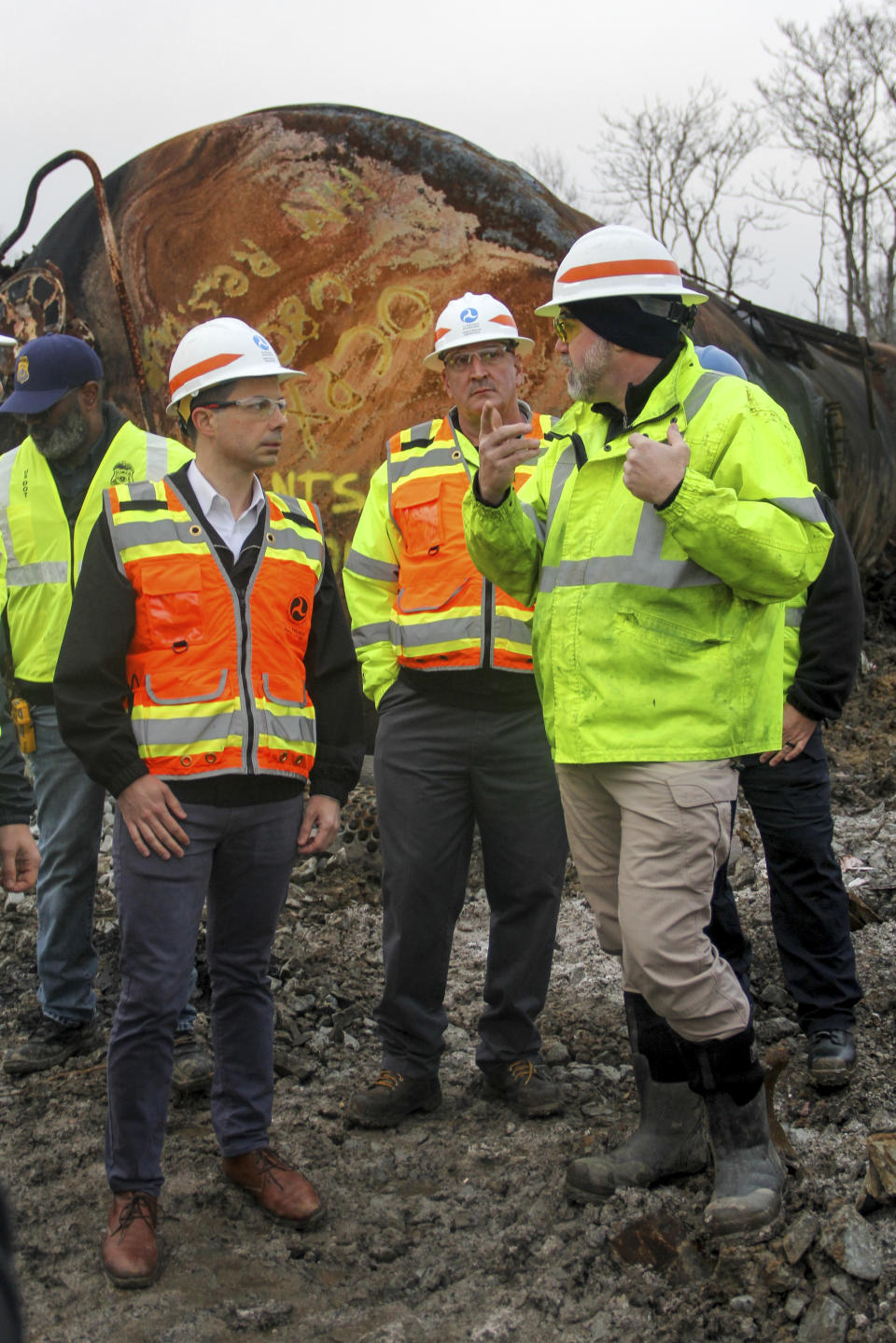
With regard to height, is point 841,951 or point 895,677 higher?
point 841,951

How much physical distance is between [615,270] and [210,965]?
195cm

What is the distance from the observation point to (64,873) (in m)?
4.12

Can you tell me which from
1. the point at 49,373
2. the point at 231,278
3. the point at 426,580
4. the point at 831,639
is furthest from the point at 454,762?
the point at 231,278

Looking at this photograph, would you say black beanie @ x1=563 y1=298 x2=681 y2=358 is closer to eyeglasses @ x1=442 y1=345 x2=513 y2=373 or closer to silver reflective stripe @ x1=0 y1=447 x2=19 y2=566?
eyeglasses @ x1=442 y1=345 x2=513 y2=373

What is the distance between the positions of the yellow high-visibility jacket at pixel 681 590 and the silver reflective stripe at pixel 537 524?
0.16m

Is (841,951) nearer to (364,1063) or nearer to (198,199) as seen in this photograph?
(364,1063)

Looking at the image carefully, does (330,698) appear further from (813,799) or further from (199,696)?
(813,799)

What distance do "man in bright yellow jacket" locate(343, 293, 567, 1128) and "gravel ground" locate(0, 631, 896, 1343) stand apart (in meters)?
0.23

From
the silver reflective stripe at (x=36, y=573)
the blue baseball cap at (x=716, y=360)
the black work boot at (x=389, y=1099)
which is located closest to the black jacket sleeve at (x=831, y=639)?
the blue baseball cap at (x=716, y=360)

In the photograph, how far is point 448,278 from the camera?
564 cm

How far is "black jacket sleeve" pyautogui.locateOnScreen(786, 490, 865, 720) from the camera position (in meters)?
3.75

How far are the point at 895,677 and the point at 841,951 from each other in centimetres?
609

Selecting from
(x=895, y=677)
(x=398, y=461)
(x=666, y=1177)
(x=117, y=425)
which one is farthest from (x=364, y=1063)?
(x=895, y=677)

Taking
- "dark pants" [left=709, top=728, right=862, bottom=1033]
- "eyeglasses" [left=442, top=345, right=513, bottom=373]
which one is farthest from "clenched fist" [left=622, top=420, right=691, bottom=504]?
"dark pants" [left=709, top=728, right=862, bottom=1033]
